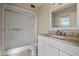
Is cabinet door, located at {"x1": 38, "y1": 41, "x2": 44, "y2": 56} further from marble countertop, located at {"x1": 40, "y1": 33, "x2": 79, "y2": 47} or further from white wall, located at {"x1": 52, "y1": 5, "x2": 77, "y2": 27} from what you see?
white wall, located at {"x1": 52, "y1": 5, "x2": 77, "y2": 27}

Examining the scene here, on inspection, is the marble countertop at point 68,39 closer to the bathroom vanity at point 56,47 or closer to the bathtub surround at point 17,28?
the bathroom vanity at point 56,47

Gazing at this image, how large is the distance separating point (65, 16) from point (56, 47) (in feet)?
1.20

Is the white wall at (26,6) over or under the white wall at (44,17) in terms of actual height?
over

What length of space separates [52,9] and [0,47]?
753 mm

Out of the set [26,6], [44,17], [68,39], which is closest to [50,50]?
[68,39]

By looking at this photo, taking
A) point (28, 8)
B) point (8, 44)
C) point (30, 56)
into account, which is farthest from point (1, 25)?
point (30, 56)

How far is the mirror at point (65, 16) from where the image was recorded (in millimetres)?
1099

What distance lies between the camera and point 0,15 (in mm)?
1190

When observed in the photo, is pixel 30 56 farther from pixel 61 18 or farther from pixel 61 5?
pixel 61 5

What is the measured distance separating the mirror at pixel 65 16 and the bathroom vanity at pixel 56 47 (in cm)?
19

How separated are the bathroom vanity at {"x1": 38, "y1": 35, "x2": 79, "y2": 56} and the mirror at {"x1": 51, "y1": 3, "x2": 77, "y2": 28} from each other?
0.19m

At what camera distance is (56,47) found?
109cm

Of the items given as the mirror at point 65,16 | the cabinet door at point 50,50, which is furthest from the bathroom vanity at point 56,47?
the mirror at point 65,16

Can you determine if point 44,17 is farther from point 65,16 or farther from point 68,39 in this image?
point 68,39
